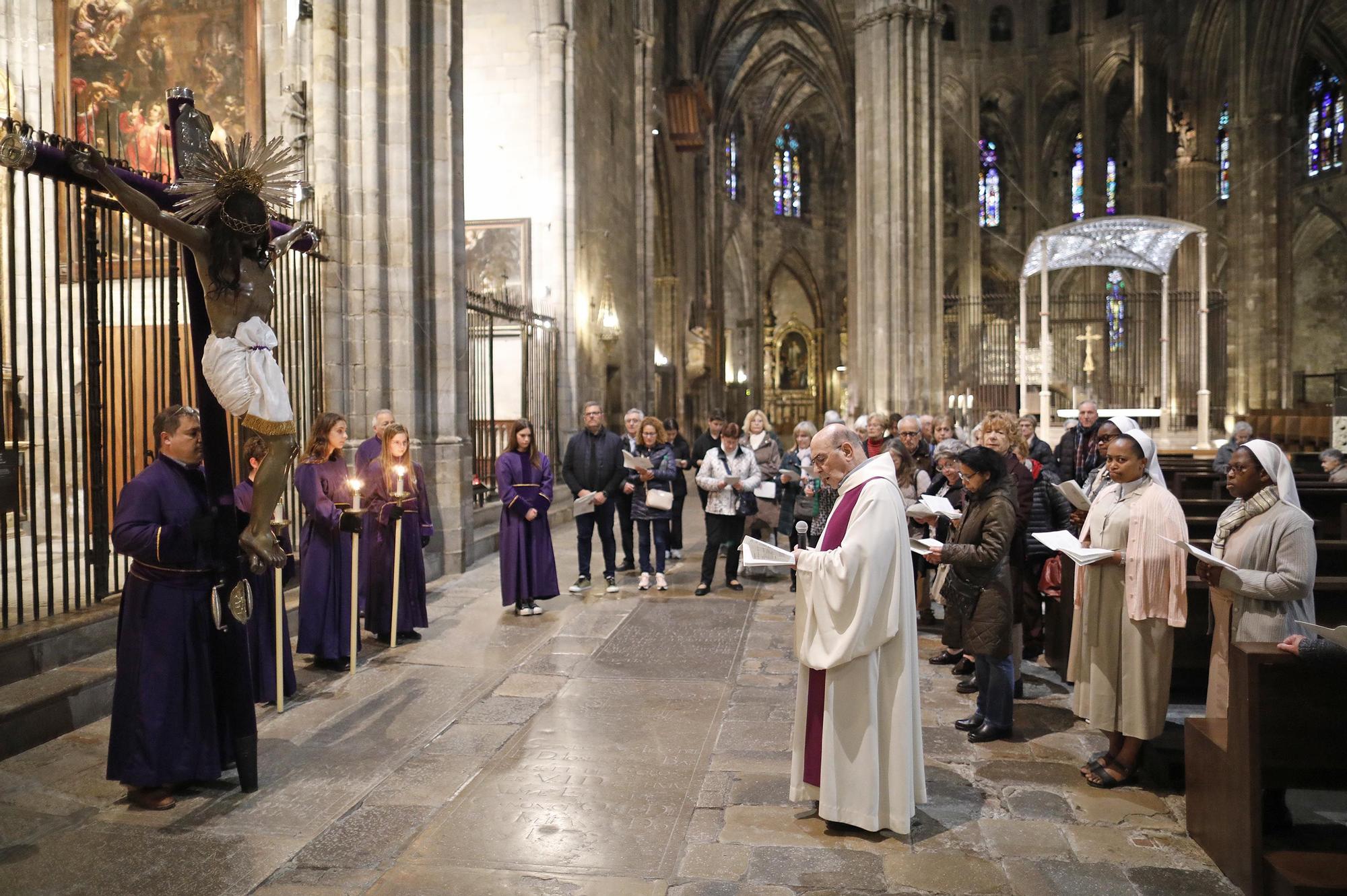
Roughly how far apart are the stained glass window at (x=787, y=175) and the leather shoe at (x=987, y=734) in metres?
37.8

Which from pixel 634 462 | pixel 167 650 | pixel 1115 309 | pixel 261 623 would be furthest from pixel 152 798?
pixel 1115 309

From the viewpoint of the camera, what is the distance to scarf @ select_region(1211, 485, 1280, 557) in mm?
3686

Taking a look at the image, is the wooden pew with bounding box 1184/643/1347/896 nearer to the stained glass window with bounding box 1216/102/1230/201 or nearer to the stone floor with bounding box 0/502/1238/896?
the stone floor with bounding box 0/502/1238/896

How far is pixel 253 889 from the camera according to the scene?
128 inches

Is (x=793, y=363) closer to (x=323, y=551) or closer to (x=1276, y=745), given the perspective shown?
(x=323, y=551)

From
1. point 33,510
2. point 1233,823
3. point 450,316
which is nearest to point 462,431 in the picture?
point 450,316

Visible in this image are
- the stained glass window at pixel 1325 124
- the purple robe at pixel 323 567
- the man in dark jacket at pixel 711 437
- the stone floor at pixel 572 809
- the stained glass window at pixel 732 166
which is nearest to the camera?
the stone floor at pixel 572 809

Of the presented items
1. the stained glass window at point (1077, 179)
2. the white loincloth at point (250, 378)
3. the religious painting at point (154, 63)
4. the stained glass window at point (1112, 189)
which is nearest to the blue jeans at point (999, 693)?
the white loincloth at point (250, 378)

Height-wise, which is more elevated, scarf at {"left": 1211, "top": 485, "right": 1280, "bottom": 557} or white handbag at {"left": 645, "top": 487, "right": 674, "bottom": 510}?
scarf at {"left": 1211, "top": 485, "right": 1280, "bottom": 557}

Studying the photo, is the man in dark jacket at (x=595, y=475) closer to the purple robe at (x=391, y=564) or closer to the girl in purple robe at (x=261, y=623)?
the purple robe at (x=391, y=564)

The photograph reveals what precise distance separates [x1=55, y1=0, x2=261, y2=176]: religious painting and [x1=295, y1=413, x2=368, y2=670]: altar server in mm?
4992

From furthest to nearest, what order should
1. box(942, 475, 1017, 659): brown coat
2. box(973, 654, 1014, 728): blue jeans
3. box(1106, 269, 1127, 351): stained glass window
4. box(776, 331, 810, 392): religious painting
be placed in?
box(776, 331, 810, 392): religious painting → box(1106, 269, 1127, 351): stained glass window → box(973, 654, 1014, 728): blue jeans → box(942, 475, 1017, 659): brown coat

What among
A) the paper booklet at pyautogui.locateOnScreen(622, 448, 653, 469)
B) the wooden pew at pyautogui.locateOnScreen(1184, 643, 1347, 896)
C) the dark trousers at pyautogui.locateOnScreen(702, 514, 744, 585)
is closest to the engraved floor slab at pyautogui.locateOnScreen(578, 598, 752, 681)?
the dark trousers at pyautogui.locateOnScreen(702, 514, 744, 585)

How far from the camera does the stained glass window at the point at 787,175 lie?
40.7m
